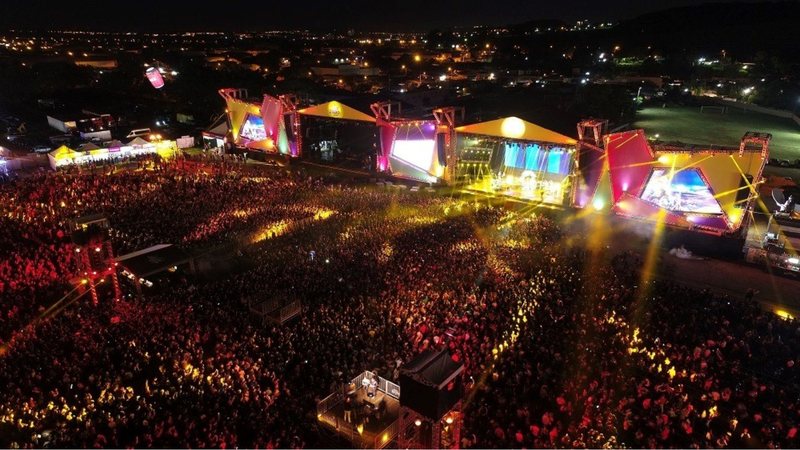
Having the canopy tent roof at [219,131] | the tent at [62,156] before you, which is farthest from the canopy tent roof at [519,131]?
the tent at [62,156]

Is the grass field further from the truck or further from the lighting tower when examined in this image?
the lighting tower

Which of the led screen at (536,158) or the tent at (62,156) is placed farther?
the tent at (62,156)

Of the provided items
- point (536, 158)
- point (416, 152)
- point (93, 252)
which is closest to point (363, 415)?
point (93, 252)

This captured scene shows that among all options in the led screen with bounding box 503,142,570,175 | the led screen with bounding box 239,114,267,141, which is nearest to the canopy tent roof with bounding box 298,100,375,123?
the led screen with bounding box 239,114,267,141

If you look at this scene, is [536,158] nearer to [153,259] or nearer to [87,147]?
[153,259]

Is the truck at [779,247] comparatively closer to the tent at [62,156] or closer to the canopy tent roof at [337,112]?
the canopy tent roof at [337,112]

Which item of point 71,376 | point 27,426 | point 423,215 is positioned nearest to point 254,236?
point 423,215
